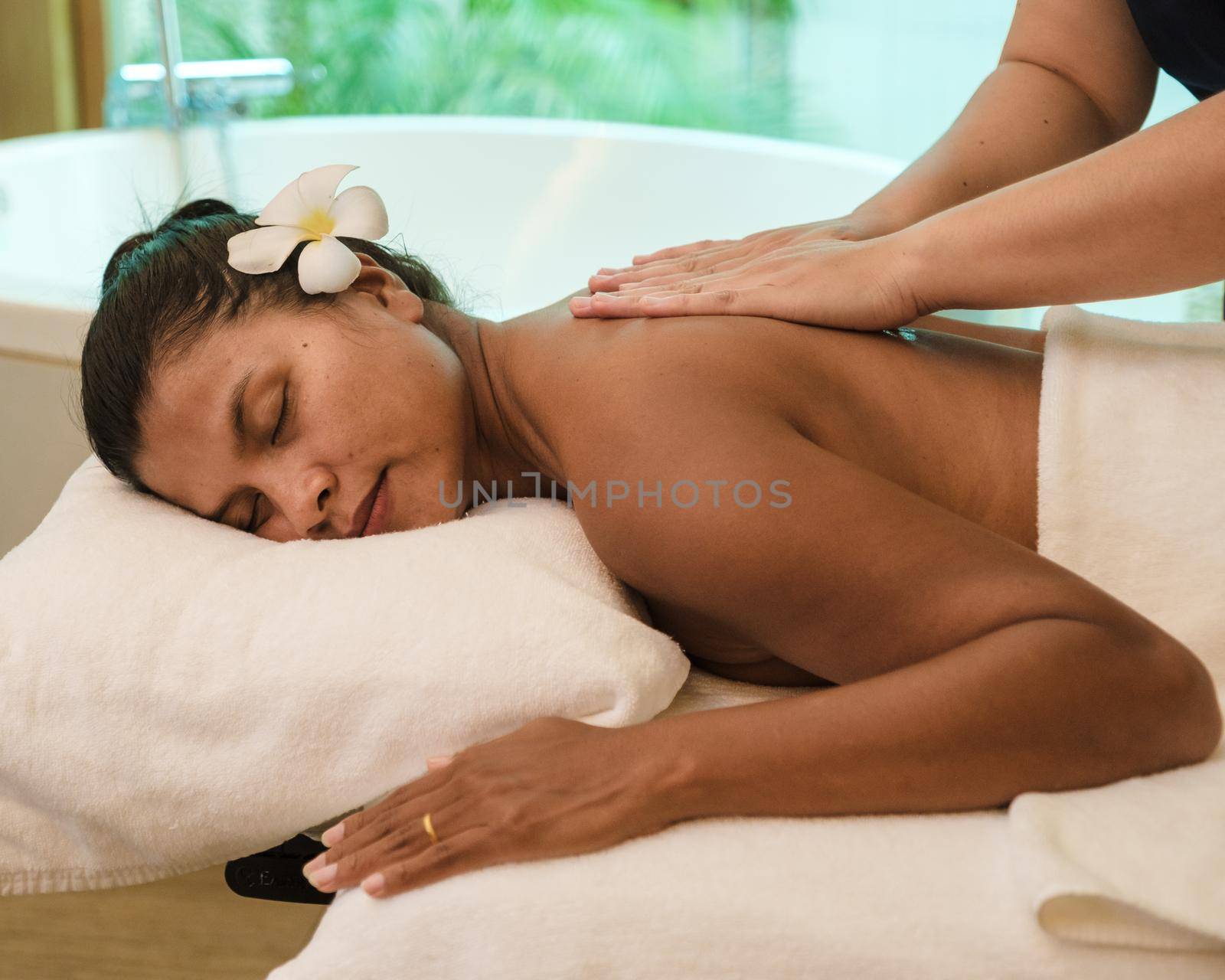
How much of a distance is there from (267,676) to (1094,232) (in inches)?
30.6

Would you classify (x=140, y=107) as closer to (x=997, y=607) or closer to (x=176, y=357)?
(x=176, y=357)

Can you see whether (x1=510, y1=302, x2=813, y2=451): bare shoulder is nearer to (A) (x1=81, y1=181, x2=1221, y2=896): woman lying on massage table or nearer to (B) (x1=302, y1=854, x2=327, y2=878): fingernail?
(A) (x1=81, y1=181, x2=1221, y2=896): woman lying on massage table


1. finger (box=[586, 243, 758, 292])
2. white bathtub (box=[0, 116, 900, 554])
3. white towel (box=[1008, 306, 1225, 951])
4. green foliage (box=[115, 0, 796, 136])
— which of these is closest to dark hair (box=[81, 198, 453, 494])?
finger (box=[586, 243, 758, 292])

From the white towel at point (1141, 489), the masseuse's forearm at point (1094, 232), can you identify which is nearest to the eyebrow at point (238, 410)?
the masseuse's forearm at point (1094, 232)

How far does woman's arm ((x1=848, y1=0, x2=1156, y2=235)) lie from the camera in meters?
1.32

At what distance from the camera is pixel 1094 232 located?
953mm

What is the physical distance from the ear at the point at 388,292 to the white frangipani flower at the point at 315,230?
3 cm

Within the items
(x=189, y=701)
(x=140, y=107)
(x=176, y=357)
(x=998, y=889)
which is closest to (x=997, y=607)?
(x=998, y=889)

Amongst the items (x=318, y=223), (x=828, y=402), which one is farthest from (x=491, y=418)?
(x=828, y=402)

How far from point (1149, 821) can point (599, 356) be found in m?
0.58

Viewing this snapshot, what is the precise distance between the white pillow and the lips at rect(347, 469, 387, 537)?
0.08m

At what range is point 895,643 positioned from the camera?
34.1 inches

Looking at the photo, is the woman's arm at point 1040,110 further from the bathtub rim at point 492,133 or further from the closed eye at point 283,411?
the bathtub rim at point 492,133

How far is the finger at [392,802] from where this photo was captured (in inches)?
34.2
